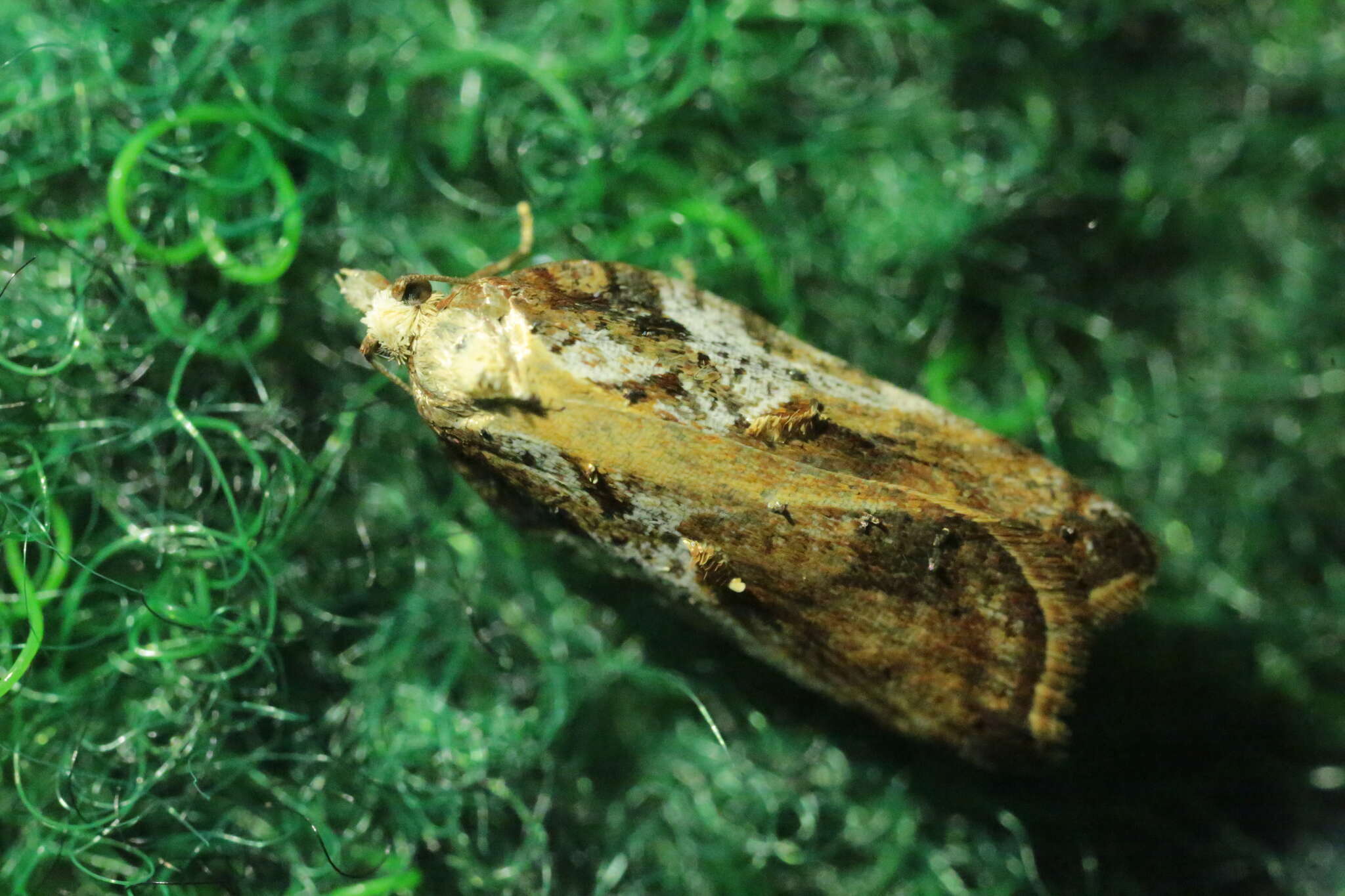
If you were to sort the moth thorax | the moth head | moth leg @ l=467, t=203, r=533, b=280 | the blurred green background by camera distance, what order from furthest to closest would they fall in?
the blurred green background < moth leg @ l=467, t=203, r=533, b=280 < the moth head < the moth thorax

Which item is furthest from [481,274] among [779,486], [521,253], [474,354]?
[779,486]

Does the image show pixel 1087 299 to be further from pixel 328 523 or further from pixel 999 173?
pixel 328 523

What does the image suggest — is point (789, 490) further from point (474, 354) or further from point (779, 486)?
point (474, 354)

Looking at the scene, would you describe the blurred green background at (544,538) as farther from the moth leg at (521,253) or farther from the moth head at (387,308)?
the moth head at (387,308)

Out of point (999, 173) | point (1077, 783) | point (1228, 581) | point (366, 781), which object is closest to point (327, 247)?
point (366, 781)

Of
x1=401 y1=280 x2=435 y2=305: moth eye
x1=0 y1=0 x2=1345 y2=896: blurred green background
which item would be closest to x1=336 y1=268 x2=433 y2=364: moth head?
x1=401 y1=280 x2=435 y2=305: moth eye

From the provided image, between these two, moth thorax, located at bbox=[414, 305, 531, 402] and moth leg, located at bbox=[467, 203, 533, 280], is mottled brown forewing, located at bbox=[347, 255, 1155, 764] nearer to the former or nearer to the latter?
moth thorax, located at bbox=[414, 305, 531, 402]

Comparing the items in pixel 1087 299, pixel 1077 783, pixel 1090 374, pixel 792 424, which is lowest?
pixel 1077 783
